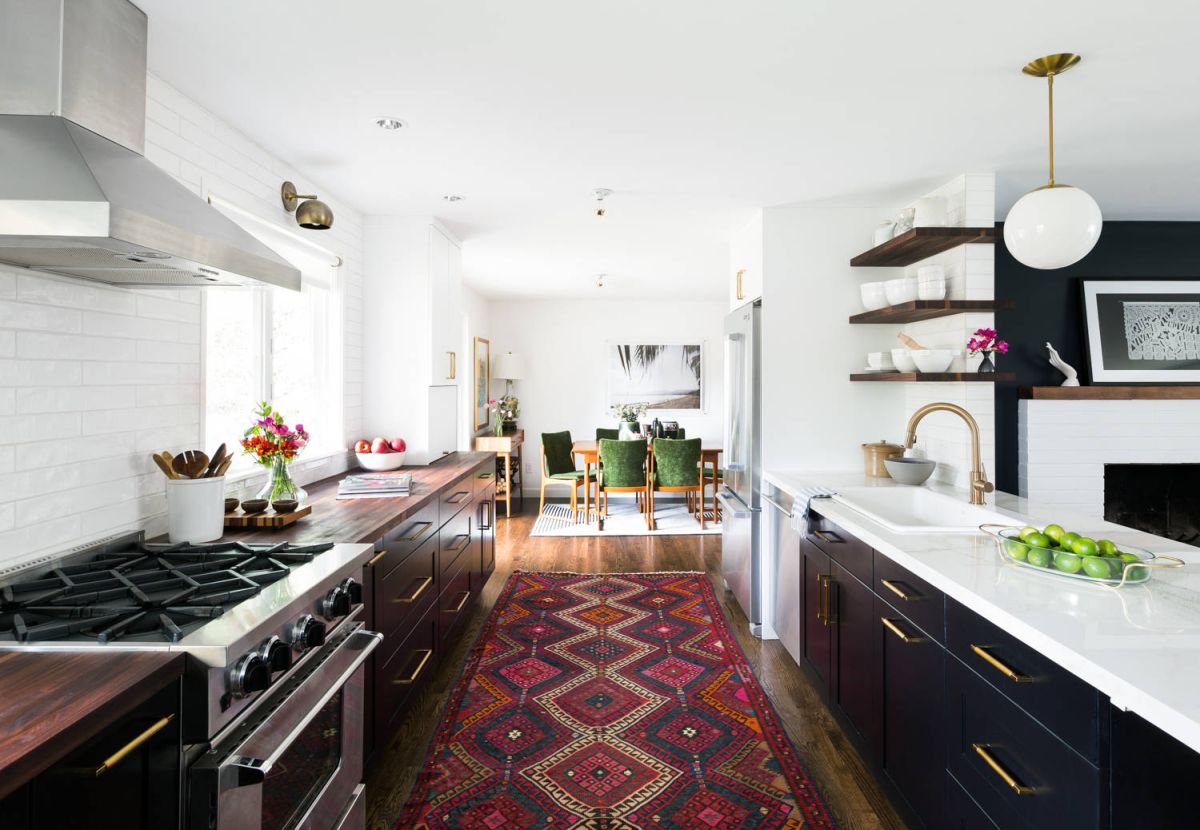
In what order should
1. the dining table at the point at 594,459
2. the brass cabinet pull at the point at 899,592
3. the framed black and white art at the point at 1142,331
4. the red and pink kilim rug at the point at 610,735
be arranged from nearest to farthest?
the brass cabinet pull at the point at 899,592, the red and pink kilim rug at the point at 610,735, the framed black and white art at the point at 1142,331, the dining table at the point at 594,459

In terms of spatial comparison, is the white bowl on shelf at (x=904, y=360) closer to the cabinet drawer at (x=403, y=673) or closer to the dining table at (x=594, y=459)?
the cabinet drawer at (x=403, y=673)

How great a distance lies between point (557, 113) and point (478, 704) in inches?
94.8

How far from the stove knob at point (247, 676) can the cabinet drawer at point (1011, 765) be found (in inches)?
61.6

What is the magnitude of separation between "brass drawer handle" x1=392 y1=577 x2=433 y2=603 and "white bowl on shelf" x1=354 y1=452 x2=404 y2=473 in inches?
37.6

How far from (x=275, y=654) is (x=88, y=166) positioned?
108 cm

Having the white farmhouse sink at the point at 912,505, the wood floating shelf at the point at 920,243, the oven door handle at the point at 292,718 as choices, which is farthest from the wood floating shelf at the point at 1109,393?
the oven door handle at the point at 292,718

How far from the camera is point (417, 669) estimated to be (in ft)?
8.34

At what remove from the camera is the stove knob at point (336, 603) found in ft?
5.49

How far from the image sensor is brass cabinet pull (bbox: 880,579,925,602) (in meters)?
1.81

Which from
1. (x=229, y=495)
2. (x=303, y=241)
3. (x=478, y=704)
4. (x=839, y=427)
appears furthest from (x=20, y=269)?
(x=839, y=427)

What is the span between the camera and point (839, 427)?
358 cm

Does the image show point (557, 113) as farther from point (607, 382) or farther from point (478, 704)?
point (607, 382)

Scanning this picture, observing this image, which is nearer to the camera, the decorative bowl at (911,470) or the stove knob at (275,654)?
the stove knob at (275,654)

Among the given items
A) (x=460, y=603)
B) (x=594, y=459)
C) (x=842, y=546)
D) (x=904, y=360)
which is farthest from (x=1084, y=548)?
(x=594, y=459)
